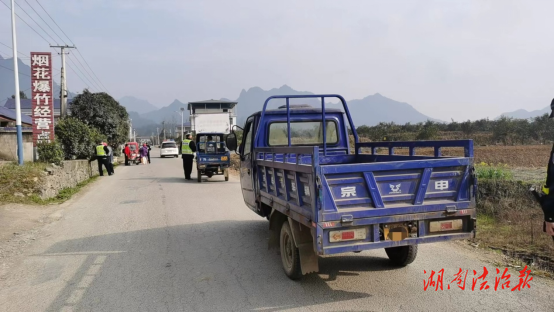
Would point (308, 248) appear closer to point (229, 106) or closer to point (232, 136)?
point (232, 136)

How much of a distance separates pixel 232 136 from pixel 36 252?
12.2ft

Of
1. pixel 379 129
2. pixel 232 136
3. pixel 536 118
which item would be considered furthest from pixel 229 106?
pixel 232 136

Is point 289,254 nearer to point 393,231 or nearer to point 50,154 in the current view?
point 393,231

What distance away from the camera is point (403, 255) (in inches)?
204

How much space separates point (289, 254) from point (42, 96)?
15189 millimetres

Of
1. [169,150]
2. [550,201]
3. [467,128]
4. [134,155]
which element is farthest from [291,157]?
[169,150]

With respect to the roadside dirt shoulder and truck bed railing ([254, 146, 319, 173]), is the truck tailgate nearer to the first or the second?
truck bed railing ([254, 146, 319, 173])

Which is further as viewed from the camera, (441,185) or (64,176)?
(64,176)

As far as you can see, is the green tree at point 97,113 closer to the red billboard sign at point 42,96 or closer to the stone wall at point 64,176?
the stone wall at point 64,176

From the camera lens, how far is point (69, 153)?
19172 millimetres

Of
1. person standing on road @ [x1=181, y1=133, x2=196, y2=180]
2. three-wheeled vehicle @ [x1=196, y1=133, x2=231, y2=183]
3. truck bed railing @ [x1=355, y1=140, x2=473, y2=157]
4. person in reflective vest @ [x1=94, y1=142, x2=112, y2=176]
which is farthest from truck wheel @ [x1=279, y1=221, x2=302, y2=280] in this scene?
person in reflective vest @ [x1=94, y1=142, x2=112, y2=176]

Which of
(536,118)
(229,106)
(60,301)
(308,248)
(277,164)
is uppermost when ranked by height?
(229,106)

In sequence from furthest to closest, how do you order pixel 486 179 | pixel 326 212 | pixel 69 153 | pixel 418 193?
pixel 69 153, pixel 486 179, pixel 418 193, pixel 326 212

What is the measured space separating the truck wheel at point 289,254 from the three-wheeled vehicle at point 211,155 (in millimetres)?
10981
